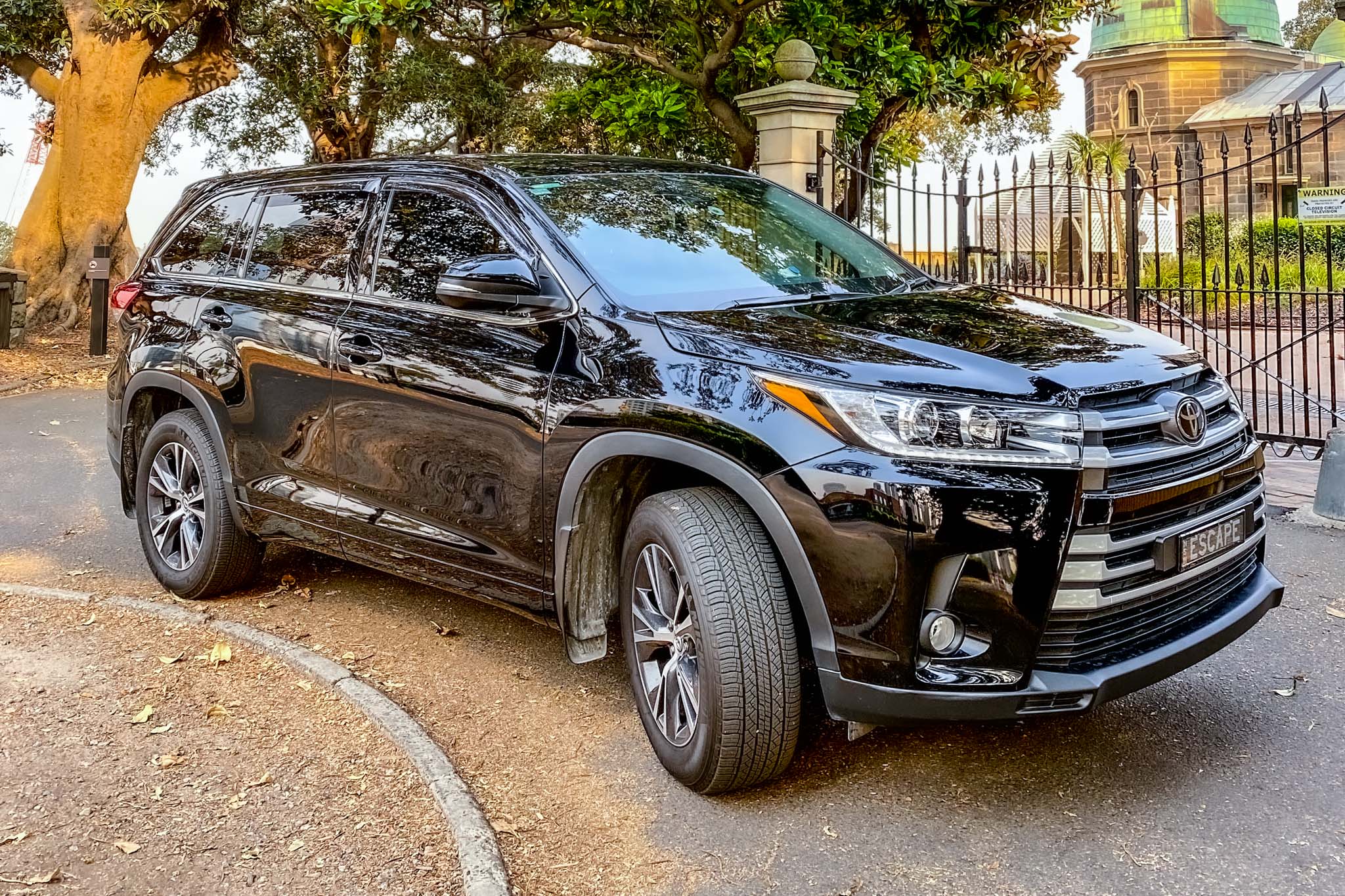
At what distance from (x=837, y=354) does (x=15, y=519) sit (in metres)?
5.89

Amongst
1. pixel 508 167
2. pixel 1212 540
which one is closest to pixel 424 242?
pixel 508 167

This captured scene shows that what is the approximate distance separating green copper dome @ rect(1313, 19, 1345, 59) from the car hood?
199 feet

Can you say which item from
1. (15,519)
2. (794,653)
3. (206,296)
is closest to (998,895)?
(794,653)

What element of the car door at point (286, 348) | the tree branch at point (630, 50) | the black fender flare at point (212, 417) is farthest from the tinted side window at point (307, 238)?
the tree branch at point (630, 50)

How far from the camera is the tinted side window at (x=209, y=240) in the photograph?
567 cm

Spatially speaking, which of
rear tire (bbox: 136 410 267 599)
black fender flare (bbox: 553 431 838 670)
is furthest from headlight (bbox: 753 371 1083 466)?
rear tire (bbox: 136 410 267 599)

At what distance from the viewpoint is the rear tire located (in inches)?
218

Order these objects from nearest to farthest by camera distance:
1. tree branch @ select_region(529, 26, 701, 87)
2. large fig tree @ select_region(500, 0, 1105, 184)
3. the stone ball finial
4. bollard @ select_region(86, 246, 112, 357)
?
the stone ball finial → large fig tree @ select_region(500, 0, 1105, 184) → tree branch @ select_region(529, 26, 701, 87) → bollard @ select_region(86, 246, 112, 357)

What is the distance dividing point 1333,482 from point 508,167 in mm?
4724

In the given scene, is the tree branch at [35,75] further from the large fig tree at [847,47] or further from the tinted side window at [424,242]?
the tinted side window at [424,242]

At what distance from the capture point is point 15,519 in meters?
7.50

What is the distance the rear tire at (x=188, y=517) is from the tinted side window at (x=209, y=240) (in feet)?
2.18

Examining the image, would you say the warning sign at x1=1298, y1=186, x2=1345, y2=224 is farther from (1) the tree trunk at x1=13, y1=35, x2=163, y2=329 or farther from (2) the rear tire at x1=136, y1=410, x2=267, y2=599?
(1) the tree trunk at x1=13, y1=35, x2=163, y2=329

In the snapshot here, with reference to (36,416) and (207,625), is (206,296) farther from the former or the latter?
(36,416)
